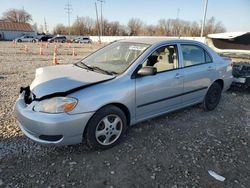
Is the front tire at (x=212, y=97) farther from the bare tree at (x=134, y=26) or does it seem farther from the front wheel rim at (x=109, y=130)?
the bare tree at (x=134, y=26)

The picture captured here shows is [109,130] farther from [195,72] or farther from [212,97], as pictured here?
[212,97]

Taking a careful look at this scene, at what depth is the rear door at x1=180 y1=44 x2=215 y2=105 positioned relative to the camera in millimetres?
4172

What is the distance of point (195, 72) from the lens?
429 centimetres

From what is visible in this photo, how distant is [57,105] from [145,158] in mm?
1397

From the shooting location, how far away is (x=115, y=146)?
11.2ft

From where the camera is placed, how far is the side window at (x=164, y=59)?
3.72 metres

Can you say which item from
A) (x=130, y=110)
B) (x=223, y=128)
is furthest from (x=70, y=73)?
(x=223, y=128)

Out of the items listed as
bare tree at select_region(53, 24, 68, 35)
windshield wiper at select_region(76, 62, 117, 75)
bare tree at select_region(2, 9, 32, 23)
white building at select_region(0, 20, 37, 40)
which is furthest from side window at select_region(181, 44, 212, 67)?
bare tree at select_region(2, 9, 32, 23)

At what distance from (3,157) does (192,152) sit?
8.72ft

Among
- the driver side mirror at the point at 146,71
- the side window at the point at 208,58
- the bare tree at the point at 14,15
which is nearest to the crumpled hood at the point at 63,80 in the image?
the driver side mirror at the point at 146,71

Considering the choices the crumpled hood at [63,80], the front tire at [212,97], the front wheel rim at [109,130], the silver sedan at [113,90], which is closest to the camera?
the silver sedan at [113,90]

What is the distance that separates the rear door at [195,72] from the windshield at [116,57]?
3.08 ft

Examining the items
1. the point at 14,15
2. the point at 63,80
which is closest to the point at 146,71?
the point at 63,80

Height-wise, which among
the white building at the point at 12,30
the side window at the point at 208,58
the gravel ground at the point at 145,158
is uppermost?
the white building at the point at 12,30
